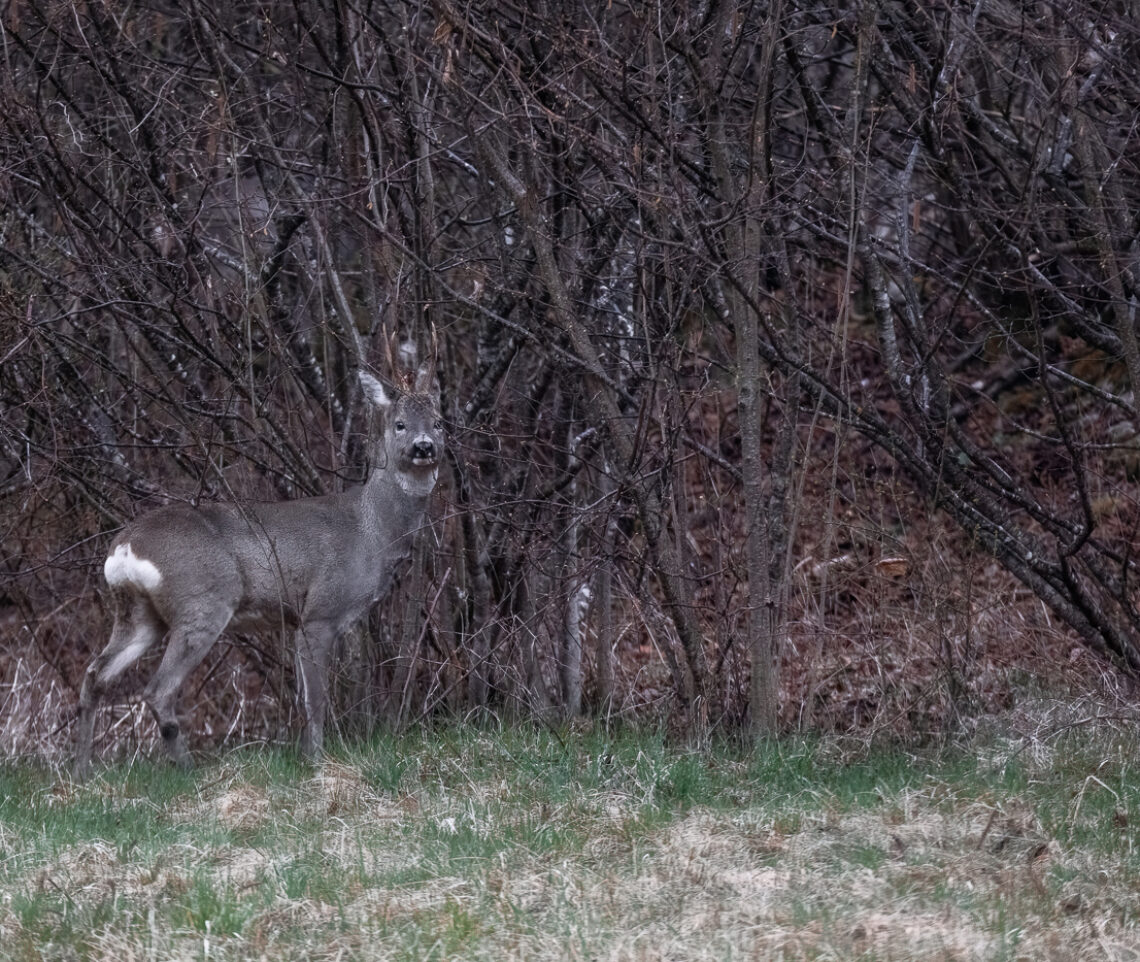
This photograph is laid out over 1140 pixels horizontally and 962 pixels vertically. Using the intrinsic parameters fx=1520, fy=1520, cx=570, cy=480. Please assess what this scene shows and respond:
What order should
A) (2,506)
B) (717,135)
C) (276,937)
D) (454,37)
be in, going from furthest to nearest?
(2,506) < (454,37) < (717,135) < (276,937)

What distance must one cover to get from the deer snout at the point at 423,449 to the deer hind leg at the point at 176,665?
1.27 m

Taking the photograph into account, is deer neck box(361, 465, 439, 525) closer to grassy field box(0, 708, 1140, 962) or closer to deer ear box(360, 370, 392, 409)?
deer ear box(360, 370, 392, 409)

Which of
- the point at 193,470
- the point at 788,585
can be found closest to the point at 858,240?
the point at 788,585

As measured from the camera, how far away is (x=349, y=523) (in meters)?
7.87

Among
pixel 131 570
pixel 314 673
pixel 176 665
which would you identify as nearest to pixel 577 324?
pixel 314 673

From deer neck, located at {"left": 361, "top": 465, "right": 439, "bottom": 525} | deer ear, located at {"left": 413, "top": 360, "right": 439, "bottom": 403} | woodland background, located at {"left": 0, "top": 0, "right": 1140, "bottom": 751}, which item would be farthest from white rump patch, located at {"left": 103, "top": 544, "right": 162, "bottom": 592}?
Result: deer ear, located at {"left": 413, "top": 360, "right": 439, "bottom": 403}

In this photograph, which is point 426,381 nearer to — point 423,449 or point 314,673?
point 423,449

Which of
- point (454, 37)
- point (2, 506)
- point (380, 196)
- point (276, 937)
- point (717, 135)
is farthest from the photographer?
point (2, 506)

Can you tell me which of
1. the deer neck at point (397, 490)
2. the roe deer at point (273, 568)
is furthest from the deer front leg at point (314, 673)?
the deer neck at point (397, 490)

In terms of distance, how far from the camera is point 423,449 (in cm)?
761

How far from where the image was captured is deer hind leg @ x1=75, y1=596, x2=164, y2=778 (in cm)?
757

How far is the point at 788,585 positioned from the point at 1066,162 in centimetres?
313

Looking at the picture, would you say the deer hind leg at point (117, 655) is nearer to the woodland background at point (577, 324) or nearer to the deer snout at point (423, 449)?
the woodland background at point (577, 324)

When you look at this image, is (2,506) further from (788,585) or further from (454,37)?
(788,585)
